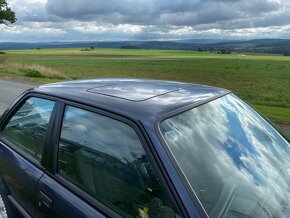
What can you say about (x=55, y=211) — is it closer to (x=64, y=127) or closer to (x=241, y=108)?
(x=64, y=127)

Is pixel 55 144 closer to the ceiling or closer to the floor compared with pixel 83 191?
closer to the ceiling

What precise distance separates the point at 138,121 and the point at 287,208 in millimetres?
894

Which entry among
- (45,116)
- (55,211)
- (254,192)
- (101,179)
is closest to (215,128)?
(254,192)

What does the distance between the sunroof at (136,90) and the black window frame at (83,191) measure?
0.20 metres

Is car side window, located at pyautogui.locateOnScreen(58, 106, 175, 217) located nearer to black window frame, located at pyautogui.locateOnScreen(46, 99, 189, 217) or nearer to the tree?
black window frame, located at pyautogui.locateOnScreen(46, 99, 189, 217)

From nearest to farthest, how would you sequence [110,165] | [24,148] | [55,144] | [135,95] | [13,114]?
[110,165], [135,95], [55,144], [24,148], [13,114]

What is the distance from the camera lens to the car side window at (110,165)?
197 centimetres

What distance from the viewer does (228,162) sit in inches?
84.0

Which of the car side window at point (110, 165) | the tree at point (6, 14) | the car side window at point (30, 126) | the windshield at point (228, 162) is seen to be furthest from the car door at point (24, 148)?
the tree at point (6, 14)

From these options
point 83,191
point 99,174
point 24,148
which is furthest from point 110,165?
point 24,148

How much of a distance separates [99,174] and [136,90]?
65cm

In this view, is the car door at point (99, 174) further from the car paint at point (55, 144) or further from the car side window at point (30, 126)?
the car side window at point (30, 126)

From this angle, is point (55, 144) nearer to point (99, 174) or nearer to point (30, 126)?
point (99, 174)

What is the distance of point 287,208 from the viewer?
1.97m
